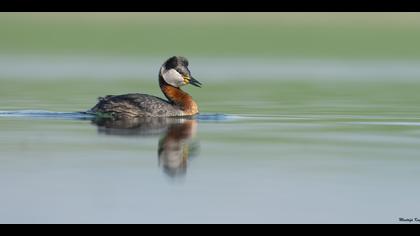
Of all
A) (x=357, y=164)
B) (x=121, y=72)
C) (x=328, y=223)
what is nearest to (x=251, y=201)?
(x=328, y=223)

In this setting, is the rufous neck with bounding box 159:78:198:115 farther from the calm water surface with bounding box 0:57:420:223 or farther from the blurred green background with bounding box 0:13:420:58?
the blurred green background with bounding box 0:13:420:58

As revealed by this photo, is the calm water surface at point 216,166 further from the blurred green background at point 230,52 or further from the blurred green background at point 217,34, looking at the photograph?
the blurred green background at point 217,34

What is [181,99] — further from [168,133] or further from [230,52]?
[230,52]

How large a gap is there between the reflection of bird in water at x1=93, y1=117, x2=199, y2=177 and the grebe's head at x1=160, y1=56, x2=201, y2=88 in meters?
1.37

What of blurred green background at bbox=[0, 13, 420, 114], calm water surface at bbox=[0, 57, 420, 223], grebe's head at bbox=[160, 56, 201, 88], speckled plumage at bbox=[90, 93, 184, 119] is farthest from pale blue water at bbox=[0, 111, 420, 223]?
blurred green background at bbox=[0, 13, 420, 114]

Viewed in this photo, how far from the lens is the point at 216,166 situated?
48.5 feet

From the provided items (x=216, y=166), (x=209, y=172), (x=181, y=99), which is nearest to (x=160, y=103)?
(x=181, y=99)

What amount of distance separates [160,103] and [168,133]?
3054mm

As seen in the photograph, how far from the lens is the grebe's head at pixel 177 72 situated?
74.5 ft

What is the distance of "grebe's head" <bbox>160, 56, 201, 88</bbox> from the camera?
74.5ft

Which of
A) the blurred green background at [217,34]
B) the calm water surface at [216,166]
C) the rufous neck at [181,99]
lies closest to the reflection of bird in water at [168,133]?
the calm water surface at [216,166]

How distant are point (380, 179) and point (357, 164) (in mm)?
1299

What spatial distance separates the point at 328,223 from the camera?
11.2 metres

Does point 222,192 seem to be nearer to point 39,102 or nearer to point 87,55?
point 39,102
